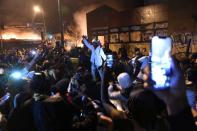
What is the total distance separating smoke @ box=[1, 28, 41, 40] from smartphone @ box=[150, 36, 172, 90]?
53.9m

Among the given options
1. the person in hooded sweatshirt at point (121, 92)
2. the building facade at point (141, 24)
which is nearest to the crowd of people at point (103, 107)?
the person in hooded sweatshirt at point (121, 92)

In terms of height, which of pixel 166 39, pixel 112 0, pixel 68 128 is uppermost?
pixel 112 0

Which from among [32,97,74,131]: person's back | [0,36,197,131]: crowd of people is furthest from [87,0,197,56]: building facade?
[32,97,74,131]: person's back

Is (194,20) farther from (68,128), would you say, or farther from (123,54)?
(68,128)

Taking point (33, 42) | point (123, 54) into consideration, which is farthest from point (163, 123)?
point (33, 42)

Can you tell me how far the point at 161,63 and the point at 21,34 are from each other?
55725 millimetres

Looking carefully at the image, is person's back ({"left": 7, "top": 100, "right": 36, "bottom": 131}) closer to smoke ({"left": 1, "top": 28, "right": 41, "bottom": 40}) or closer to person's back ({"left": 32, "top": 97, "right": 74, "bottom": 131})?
person's back ({"left": 32, "top": 97, "right": 74, "bottom": 131})

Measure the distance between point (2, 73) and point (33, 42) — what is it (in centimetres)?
4490

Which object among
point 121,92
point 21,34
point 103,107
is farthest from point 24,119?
point 21,34

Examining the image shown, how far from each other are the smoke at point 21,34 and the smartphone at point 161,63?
5388cm

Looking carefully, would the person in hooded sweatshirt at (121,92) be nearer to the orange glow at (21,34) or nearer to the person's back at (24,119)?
the person's back at (24,119)

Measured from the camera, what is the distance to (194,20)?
2133 centimetres

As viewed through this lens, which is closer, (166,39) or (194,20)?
(166,39)

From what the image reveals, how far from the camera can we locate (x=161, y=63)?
119 inches
